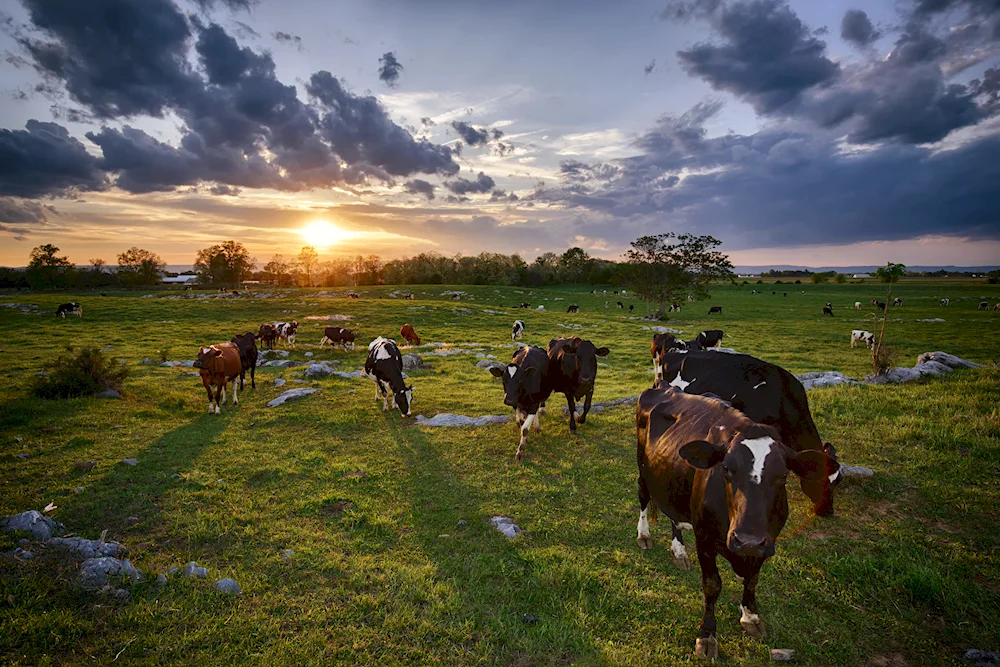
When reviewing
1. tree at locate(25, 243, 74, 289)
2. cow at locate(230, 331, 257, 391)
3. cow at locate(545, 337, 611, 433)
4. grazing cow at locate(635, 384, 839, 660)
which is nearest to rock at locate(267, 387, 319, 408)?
cow at locate(230, 331, 257, 391)

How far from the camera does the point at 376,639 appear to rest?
505 cm

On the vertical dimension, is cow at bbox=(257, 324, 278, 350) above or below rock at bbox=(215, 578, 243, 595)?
above

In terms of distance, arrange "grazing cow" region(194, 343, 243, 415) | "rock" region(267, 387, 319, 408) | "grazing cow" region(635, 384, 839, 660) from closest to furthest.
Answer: "grazing cow" region(635, 384, 839, 660)
"grazing cow" region(194, 343, 243, 415)
"rock" region(267, 387, 319, 408)

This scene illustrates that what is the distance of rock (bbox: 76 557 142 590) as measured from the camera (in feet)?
17.3

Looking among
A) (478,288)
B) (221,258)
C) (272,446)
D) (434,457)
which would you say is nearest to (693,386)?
(434,457)

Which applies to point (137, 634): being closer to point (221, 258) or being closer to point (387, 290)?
point (387, 290)

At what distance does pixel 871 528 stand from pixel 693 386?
353cm

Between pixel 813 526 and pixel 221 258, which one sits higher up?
pixel 221 258

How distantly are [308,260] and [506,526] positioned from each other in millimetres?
119766

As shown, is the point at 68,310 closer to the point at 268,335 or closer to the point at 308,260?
the point at 268,335

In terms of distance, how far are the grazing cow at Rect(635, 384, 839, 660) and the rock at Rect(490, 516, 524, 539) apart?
8.77ft

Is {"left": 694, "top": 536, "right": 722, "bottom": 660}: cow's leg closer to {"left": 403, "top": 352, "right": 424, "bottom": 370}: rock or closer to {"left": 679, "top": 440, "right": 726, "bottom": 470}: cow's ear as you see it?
{"left": 679, "top": 440, "right": 726, "bottom": 470}: cow's ear

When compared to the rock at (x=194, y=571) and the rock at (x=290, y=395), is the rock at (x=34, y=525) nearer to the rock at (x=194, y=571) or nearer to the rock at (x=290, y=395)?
the rock at (x=194, y=571)

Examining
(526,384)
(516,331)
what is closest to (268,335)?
(516,331)
